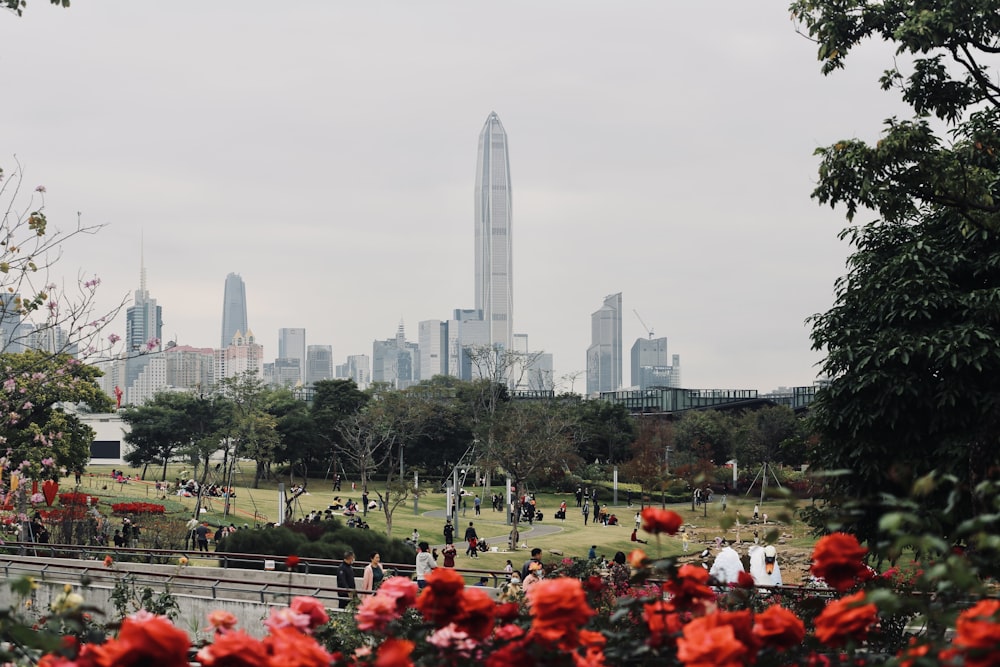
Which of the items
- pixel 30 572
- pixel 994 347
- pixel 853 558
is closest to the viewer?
pixel 853 558

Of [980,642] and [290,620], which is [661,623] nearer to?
[980,642]

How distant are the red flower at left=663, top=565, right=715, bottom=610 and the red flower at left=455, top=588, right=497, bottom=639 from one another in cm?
71

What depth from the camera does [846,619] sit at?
332 cm

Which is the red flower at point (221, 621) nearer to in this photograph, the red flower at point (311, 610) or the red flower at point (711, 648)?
the red flower at point (311, 610)

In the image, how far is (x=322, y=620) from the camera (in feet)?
12.5

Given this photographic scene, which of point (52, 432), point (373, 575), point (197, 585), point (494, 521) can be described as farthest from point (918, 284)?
point (494, 521)

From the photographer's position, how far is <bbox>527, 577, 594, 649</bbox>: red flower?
340 cm

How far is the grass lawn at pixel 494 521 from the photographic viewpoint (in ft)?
136

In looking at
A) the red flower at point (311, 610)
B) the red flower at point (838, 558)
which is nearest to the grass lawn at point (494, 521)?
the red flower at point (311, 610)

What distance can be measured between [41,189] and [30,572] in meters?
10.8

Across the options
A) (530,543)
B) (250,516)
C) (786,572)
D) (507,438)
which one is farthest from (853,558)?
(250,516)

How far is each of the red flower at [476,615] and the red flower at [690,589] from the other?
0.71m

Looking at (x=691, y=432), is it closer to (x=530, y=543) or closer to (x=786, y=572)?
(x=530, y=543)

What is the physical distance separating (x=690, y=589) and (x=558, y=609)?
26.3 inches
